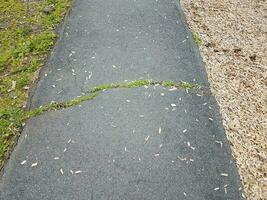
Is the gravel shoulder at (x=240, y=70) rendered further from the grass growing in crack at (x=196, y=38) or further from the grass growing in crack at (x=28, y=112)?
the grass growing in crack at (x=28, y=112)

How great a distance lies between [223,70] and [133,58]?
138 centimetres

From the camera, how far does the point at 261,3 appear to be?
727 centimetres

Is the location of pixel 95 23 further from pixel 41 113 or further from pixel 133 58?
pixel 41 113

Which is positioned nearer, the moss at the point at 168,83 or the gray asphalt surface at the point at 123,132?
the gray asphalt surface at the point at 123,132

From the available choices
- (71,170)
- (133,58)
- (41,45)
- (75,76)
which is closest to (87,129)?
(71,170)

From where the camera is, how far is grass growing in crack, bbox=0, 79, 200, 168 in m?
4.24

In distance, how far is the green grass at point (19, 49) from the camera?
14.7ft

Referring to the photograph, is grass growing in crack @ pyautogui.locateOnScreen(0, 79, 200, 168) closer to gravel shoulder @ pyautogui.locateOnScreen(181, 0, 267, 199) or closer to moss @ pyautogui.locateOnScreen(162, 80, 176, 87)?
moss @ pyautogui.locateOnScreen(162, 80, 176, 87)

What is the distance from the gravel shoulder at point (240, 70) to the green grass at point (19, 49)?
99.8 inches

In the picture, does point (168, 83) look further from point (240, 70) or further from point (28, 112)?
point (28, 112)

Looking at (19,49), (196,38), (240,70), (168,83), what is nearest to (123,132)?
(168,83)

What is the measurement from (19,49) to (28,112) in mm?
1451

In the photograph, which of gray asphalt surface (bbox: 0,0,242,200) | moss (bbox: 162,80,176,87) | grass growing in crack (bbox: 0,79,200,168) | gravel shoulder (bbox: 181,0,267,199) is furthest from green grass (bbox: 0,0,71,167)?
gravel shoulder (bbox: 181,0,267,199)

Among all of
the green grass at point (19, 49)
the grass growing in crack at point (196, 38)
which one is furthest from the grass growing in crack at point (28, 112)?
the grass growing in crack at point (196, 38)
